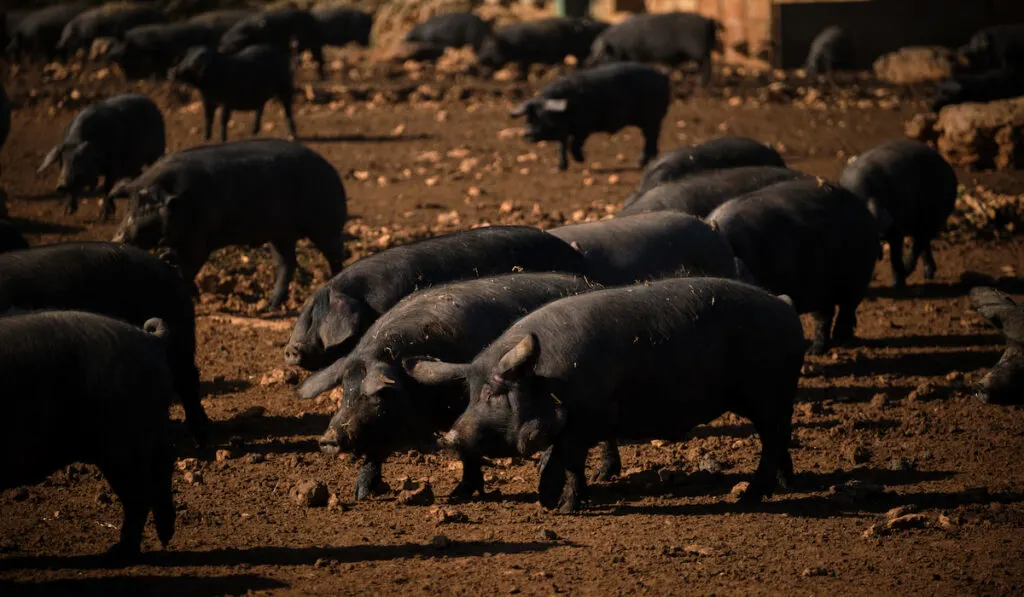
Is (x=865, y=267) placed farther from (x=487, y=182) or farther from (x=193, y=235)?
(x=487, y=182)

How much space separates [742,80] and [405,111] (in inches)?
270

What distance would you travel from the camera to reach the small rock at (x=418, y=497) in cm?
599

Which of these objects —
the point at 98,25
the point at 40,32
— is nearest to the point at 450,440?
the point at 98,25

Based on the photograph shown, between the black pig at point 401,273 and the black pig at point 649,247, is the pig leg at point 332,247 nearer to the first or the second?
the black pig at point 649,247

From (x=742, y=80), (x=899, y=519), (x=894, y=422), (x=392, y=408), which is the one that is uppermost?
(x=392, y=408)

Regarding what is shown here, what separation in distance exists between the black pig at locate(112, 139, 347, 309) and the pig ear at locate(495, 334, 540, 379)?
198 inches

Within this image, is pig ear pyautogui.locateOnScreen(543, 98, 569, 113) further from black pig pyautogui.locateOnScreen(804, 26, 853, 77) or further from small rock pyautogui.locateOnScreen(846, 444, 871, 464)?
small rock pyautogui.locateOnScreen(846, 444, 871, 464)

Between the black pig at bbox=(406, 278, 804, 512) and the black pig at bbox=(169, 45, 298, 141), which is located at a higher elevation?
the black pig at bbox=(406, 278, 804, 512)

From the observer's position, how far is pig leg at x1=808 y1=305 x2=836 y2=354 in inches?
359

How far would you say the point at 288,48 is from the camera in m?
26.3

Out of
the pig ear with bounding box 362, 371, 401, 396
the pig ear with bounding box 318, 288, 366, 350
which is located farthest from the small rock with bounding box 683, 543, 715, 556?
the pig ear with bounding box 318, 288, 366, 350

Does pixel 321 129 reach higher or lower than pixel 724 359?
lower

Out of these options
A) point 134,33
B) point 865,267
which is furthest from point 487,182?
point 134,33


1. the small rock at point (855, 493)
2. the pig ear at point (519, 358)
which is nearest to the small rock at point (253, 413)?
the pig ear at point (519, 358)
